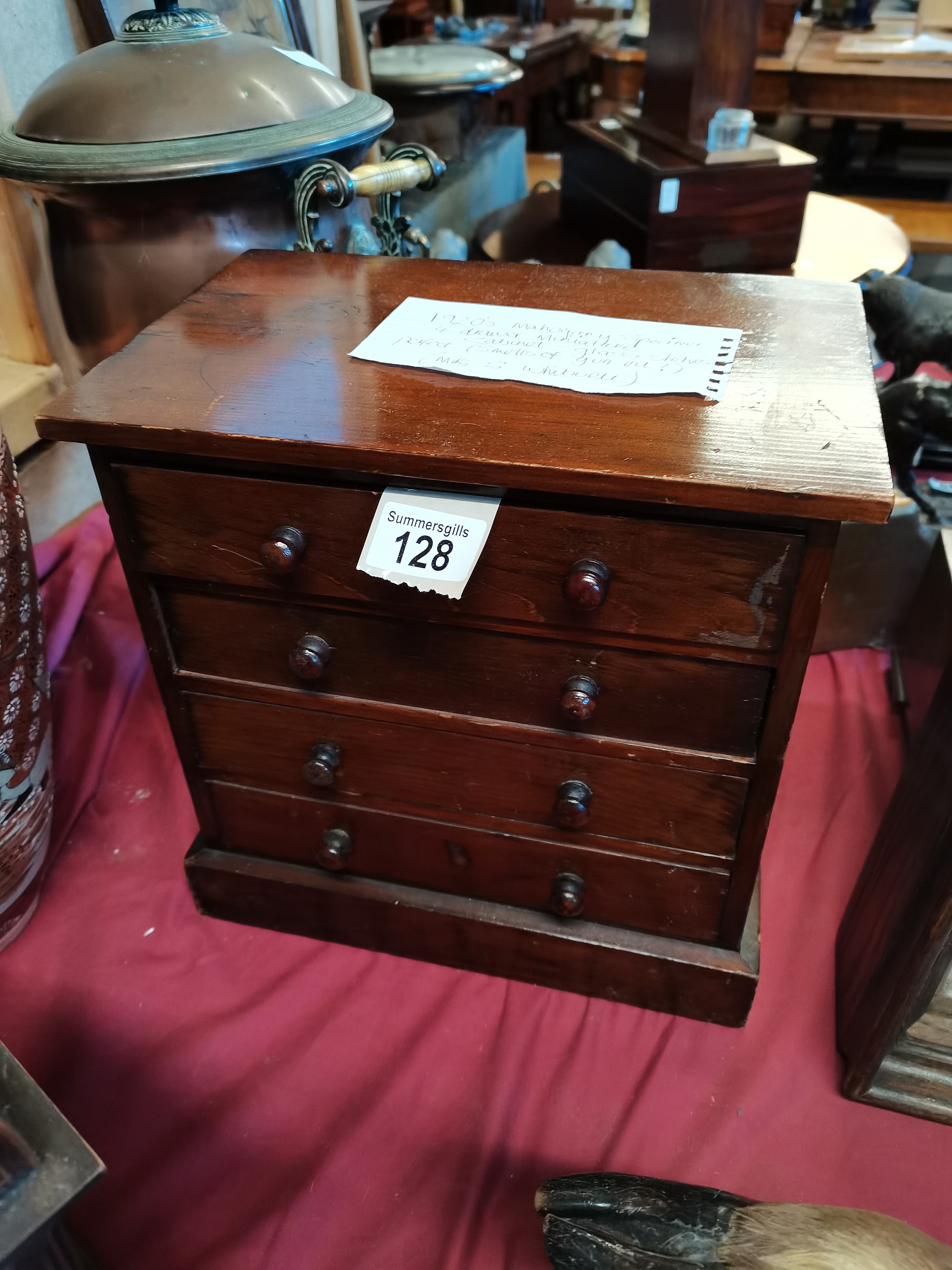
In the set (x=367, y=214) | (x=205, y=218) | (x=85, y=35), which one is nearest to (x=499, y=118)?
(x=85, y=35)

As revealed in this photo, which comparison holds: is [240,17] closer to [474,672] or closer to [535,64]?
[474,672]

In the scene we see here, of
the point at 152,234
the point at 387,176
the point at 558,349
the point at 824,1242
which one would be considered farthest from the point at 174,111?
the point at 824,1242

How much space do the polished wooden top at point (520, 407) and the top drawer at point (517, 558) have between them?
4cm

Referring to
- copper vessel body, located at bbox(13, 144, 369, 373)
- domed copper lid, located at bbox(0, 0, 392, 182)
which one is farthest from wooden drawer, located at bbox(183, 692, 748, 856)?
domed copper lid, located at bbox(0, 0, 392, 182)

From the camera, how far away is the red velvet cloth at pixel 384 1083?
0.82 meters

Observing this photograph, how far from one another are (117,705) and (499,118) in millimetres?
3015

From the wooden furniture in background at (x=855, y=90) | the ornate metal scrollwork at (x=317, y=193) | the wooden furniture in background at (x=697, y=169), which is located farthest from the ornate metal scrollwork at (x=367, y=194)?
the wooden furniture in background at (x=855, y=90)

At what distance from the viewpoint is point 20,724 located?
0.95m

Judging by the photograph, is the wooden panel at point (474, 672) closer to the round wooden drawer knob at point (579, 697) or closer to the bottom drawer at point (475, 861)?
the round wooden drawer knob at point (579, 697)

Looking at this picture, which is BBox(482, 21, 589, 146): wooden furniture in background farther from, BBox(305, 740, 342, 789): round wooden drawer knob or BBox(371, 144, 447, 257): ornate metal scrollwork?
BBox(305, 740, 342, 789): round wooden drawer knob

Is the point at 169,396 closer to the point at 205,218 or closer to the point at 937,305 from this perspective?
the point at 205,218

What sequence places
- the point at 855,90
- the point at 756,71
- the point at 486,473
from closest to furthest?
the point at 486,473, the point at 756,71, the point at 855,90

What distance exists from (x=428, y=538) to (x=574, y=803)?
29cm

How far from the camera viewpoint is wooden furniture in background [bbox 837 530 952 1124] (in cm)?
74
